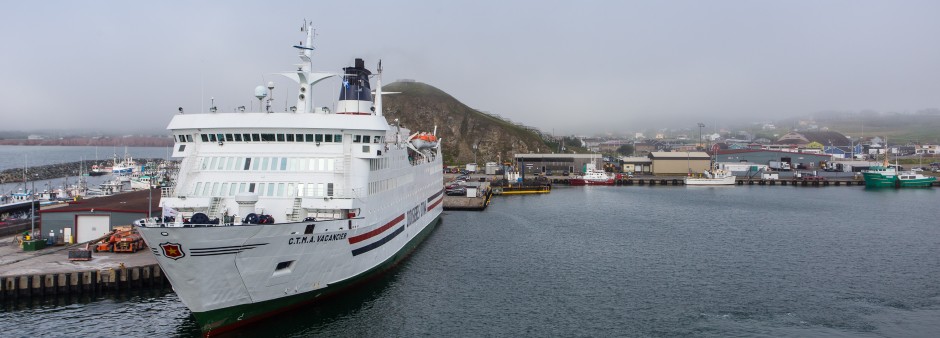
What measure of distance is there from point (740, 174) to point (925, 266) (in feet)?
266

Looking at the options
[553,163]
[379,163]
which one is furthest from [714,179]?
[379,163]

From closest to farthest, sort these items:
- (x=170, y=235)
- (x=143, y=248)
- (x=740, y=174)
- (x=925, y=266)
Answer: (x=170, y=235) → (x=143, y=248) → (x=925, y=266) → (x=740, y=174)

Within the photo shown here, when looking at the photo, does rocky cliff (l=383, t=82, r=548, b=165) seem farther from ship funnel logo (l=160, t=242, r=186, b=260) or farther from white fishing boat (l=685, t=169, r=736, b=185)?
ship funnel logo (l=160, t=242, r=186, b=260)

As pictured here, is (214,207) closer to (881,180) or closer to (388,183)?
(388,183)

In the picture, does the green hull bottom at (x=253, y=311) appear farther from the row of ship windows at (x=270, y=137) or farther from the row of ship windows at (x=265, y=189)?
the row of ship windows at (x=270, y=137)

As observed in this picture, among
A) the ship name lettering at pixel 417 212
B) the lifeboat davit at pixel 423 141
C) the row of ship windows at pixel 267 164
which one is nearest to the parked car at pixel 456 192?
the lifeboat davit at pixel 423 141

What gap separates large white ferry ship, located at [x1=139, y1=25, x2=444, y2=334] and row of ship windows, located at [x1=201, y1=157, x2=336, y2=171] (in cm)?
4

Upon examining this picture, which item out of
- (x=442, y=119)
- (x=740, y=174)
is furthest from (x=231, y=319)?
(x=442, y=119)

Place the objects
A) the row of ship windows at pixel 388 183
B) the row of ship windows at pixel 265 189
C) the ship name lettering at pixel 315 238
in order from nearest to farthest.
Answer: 1. the ship name lettering at pixel 315 238
2. the row of ship windows at pixel 265 189
3. the row of ship windows at pixel 388 183

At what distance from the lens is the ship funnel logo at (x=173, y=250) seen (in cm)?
1761

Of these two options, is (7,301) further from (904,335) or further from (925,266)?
(925,266)

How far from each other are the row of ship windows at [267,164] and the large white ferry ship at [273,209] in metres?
0.04


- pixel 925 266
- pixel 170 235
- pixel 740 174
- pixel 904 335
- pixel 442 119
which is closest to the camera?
pixel 170 235

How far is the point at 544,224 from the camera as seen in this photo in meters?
48.4
